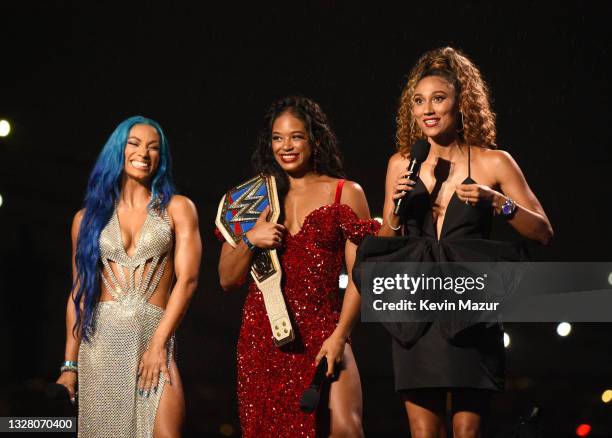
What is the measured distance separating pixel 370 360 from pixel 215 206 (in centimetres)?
115

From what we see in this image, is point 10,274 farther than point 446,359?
Yes

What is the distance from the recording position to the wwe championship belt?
3.46 meters

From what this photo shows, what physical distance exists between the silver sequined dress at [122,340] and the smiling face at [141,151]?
0.20 m

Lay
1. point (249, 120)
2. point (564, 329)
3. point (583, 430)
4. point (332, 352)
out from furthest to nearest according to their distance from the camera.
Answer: point (249, 120)
point (564, 329)
point (583, 430)
point (332, 352)

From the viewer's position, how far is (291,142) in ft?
11.8

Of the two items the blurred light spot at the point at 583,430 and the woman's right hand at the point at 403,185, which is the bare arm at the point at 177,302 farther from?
the blurred light spot at the point at 583,430

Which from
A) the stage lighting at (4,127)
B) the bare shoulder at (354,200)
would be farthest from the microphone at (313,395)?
the stage lighting at (4,127)

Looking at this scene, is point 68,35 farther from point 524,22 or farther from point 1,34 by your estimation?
point 524,22

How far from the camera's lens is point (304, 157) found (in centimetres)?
361

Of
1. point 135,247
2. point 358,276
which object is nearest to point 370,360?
point 135,247

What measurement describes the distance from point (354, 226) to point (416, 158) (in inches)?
22.4

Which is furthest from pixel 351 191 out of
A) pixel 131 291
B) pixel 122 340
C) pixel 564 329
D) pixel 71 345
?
pixel 564 329

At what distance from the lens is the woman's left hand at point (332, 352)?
334 centimetres

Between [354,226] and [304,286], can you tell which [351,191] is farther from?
[304,286]
